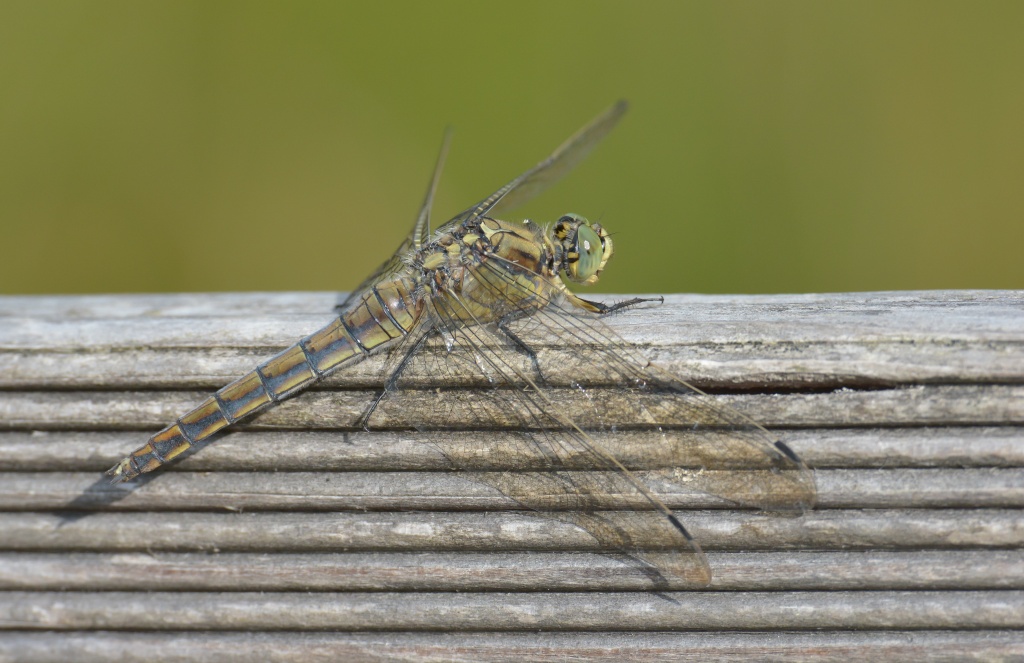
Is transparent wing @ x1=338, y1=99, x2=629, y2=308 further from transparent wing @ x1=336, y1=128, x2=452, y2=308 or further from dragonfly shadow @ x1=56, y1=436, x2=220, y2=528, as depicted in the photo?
dragonfly shadow @ x1=56, y1=436, x2=220, y2=528

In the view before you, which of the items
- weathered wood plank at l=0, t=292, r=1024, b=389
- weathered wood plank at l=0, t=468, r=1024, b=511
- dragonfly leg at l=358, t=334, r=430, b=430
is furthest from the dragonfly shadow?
dragonfly leg at l=358, t=334, r=430, b=430

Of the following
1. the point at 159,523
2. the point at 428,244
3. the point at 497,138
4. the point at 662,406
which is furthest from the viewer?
the point at 497,138

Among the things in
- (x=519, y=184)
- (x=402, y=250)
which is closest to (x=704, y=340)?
(x=402, y=250)

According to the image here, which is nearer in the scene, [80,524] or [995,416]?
[995,416]

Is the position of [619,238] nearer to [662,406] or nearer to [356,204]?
[356,204]

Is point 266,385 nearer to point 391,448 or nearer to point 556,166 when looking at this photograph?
point 391,448

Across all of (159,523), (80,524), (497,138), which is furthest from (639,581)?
(497,138)
